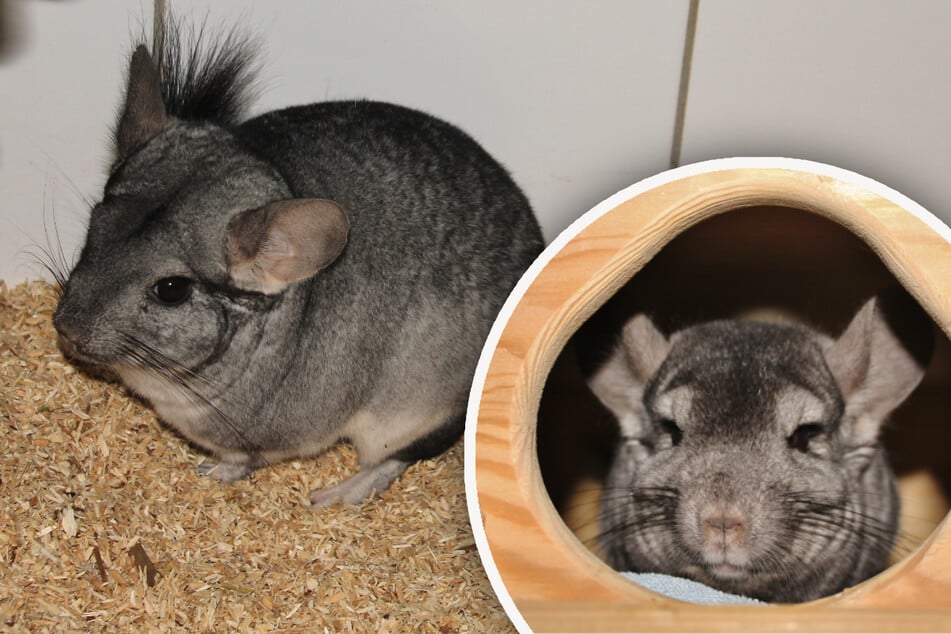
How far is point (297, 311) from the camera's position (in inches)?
115

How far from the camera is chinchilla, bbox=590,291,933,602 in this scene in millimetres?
2883

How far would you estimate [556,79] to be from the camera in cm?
340

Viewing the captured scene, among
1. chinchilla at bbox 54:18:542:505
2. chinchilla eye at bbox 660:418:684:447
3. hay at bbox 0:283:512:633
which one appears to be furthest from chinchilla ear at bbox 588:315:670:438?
hay at bbox 0:283:512:633

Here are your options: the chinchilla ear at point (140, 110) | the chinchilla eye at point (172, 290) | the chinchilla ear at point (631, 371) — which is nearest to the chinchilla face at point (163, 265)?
the chinchilla eye at point (172, 290)

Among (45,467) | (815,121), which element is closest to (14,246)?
(45,467)

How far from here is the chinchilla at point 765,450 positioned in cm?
288

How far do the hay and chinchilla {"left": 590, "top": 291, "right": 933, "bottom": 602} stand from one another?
51 cm

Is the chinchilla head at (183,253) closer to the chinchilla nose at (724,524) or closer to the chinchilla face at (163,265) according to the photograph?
the chinchilla face at (163,265)

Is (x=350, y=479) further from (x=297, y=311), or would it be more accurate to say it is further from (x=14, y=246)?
(x=14, y=246)

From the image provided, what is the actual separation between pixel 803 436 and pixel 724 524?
0.36 m

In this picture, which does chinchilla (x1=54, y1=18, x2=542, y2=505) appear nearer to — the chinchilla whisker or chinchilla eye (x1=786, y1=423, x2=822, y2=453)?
the chinchilla whisker

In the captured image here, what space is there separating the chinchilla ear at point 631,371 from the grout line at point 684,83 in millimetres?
539

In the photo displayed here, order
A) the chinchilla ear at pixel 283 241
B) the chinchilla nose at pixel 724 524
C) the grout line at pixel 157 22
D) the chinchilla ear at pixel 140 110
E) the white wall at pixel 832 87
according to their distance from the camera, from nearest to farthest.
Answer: the chinchilla ear at pixel 283 241
the chinchilla nose at pixel 724 524
the chinchilla ear at pixel 140 110
the grout line at pixel 157 22
the white wall at pixel 832 87

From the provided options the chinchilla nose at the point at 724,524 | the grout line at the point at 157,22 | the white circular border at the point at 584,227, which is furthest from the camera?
the grout line at the point at 157,22
